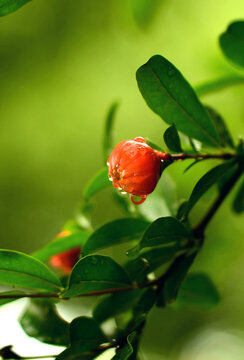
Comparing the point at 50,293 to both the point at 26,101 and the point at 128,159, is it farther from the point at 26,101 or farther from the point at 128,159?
the point at 26,101

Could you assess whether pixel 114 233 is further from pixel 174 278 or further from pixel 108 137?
pixel 108 137

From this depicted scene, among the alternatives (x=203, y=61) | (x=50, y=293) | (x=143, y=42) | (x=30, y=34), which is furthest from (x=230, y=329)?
(x=30, y=34)

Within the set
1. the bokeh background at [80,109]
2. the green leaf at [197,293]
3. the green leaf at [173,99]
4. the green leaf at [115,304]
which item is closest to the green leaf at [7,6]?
the green leaf at [173,99]

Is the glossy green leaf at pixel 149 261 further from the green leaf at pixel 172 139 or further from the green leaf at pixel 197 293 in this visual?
the green leaf at pixel 197 293

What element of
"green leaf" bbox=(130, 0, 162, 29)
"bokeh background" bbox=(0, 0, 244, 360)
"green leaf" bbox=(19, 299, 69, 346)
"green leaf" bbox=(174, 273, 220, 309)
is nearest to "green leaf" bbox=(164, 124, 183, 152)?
"green leaf" bbox=(19, 299, 69, 346)

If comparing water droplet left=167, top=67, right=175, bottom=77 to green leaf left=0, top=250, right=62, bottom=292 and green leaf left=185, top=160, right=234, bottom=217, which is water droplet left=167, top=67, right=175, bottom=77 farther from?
green leaf left=0, top=250, right=62, bottom=292

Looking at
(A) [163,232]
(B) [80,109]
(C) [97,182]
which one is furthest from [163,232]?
(B) [80,109]
